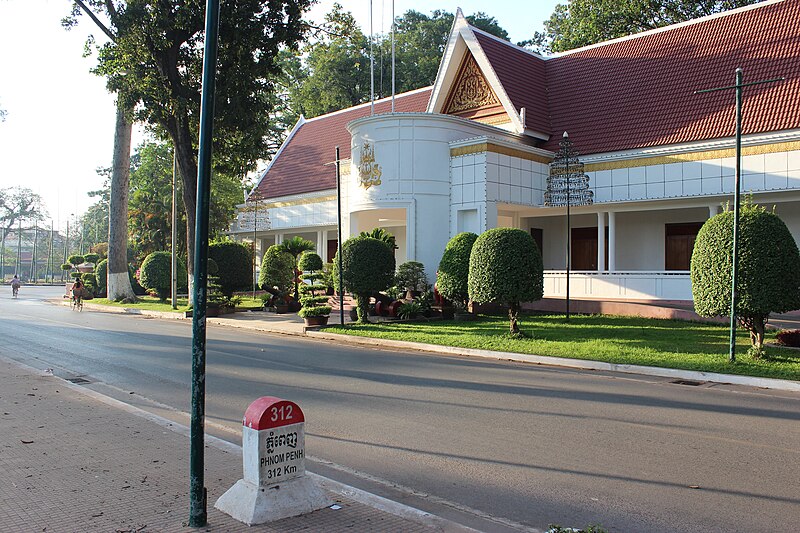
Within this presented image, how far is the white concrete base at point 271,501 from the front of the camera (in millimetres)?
4988

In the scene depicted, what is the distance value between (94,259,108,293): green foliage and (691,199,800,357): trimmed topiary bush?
37.4 m

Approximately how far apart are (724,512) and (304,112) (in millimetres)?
51509

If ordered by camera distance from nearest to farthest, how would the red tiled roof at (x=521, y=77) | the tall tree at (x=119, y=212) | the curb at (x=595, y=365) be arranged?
1. the curb at (x=595, y=365)
2. the red tiled roof at (x=521, y=77)
3. the tall tree at (x=119, y=212)

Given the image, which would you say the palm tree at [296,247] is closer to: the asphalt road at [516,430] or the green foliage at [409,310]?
the green foliage at [409,310]

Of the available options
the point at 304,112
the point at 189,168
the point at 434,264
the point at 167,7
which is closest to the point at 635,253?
the point at 434,264

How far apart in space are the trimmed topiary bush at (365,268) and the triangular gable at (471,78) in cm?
949

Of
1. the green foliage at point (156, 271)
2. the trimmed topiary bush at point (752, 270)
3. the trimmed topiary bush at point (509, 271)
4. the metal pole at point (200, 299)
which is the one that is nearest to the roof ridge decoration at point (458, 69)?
the trimmed topiary bush at point (509, 271)

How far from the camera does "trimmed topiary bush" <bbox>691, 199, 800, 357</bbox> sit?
13013mm

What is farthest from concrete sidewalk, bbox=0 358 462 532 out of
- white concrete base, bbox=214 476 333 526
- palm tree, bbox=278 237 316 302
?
palm tree, bbox=278 237 316 302

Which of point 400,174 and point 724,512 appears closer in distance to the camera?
point 724,512

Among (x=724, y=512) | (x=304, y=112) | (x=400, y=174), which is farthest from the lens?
(x=304, y=112)

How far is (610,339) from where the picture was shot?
1658 cm

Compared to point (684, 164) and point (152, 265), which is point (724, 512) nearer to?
point (684, 164)

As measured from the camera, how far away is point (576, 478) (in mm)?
6375
